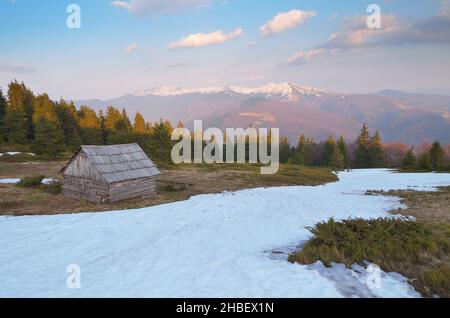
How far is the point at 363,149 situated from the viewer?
85.9 metres

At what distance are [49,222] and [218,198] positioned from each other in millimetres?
12692

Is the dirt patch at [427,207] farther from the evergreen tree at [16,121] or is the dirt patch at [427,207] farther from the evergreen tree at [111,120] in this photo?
the evergreen tree at [16,121]

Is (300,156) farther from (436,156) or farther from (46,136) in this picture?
(46,136)

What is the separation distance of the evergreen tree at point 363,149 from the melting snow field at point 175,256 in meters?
72.0

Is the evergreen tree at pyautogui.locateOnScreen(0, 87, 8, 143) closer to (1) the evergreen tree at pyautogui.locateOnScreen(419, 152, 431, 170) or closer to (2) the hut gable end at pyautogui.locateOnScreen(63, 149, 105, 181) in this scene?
(2) the hut gable end at pyautogui.locateOnScreen(63, 149, 105, 181)

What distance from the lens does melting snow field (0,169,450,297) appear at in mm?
8461

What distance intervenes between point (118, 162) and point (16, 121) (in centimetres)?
5266

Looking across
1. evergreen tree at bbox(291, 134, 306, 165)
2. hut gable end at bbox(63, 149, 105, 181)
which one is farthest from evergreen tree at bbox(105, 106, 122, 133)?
evergreen tree at bbox(291, 134, 306, 165)

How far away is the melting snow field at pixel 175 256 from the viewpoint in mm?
8461

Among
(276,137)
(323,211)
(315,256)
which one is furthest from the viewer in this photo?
(276,137)
